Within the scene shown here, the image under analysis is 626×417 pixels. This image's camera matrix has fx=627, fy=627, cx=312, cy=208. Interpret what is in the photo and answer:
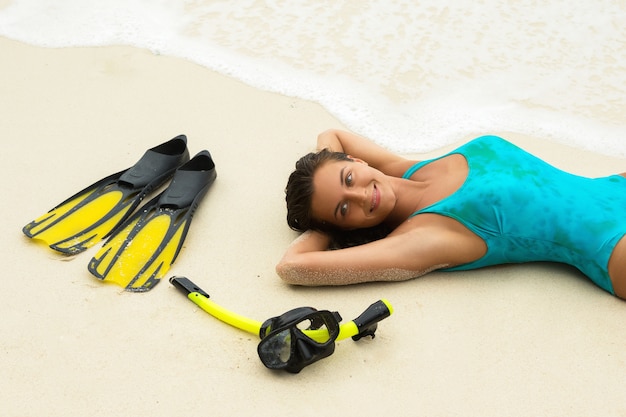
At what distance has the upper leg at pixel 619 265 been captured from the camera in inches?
89.7

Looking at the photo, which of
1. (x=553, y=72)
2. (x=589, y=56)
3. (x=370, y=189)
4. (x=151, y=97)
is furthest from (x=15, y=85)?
(x=589, y=56)

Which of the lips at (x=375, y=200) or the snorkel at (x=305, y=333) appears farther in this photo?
the lips at (x=375, y=200)

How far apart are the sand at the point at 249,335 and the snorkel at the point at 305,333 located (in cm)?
6

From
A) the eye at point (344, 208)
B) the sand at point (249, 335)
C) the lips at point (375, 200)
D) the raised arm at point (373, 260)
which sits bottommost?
the sand at point (249, 335)

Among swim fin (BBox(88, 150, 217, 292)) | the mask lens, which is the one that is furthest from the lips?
swim fin (BBox(88, 150, 217, 292))

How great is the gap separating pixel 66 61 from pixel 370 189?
2.55 meters

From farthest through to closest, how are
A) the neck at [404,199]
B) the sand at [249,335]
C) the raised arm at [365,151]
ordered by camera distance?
the raised arm at [365,151], the neck at [404,199], the sand at [249,335]

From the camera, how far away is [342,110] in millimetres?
3717

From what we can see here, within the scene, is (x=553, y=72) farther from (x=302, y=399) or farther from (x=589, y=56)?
(x=302, y=399)

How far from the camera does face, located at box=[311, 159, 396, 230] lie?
2424 mm

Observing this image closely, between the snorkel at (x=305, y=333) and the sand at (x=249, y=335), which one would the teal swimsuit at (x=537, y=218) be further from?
the snorkel at (x=305, y=333)

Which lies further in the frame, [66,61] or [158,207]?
[66,61]

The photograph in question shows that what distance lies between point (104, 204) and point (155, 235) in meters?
0.34

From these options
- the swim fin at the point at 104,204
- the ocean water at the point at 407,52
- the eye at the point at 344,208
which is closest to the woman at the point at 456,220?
the eye at the point at 344,208
